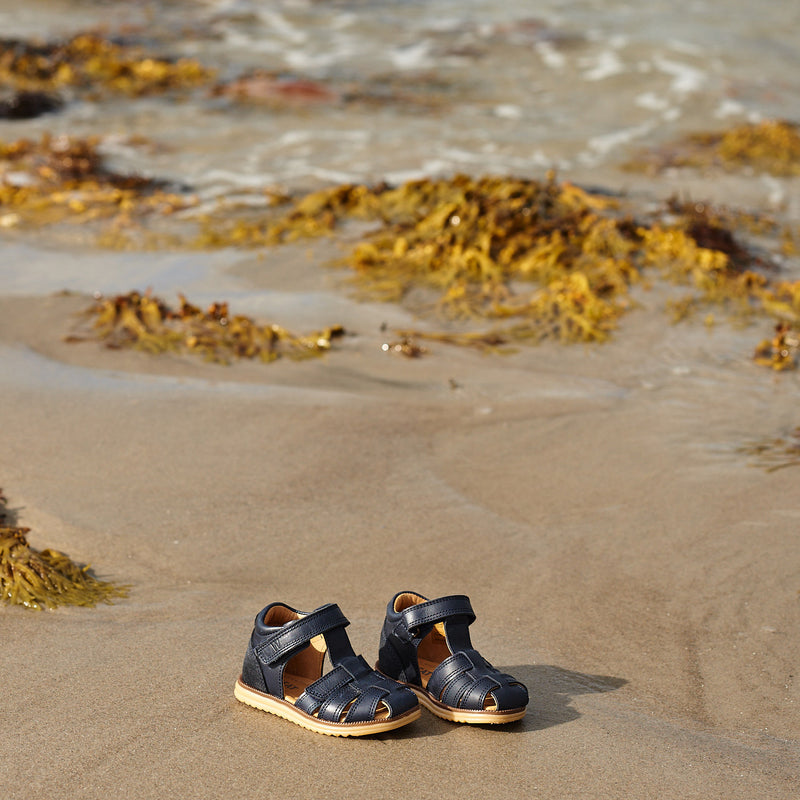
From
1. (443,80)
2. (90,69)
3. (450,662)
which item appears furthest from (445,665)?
(90,69)

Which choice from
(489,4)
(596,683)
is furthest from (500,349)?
(489,4)

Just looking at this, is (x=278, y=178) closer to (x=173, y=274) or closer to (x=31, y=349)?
(x=173, y=274)

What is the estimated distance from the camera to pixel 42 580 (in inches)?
114

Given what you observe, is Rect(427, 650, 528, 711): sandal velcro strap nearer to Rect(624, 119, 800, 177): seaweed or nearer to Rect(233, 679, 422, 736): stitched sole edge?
Rect(233, 679, 422, 736): stitched sole edge

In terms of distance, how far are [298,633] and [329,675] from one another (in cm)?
12

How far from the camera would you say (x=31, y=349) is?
4.68 meters

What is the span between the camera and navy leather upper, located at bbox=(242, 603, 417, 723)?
2158mm

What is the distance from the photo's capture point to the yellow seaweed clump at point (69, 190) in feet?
22.3

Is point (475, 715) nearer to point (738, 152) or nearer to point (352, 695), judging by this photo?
point (352, 695)

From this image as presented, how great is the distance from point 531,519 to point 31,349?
2.62 meters

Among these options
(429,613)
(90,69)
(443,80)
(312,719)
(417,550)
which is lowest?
(417,550)

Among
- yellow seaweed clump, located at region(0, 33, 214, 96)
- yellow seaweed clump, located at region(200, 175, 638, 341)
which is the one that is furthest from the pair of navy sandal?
yellow seaweed clump, located at region(0, 33, 214, 96)

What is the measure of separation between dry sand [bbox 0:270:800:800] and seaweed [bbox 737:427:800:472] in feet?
0.25

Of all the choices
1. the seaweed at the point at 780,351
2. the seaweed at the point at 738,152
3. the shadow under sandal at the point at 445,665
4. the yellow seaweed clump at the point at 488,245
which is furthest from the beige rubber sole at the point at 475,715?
the seaweed at the point at 738,152
